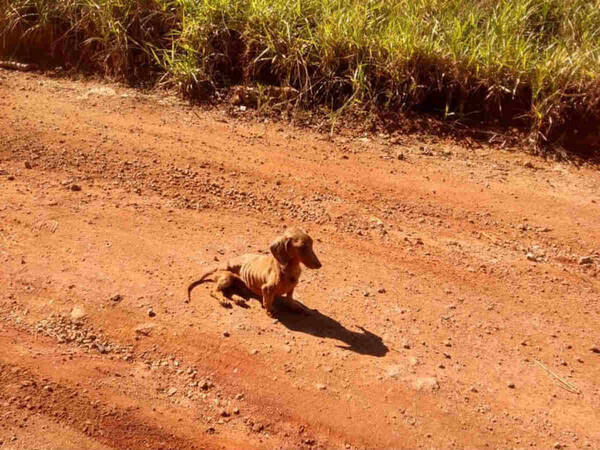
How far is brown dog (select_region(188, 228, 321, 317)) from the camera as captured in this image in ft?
13.9

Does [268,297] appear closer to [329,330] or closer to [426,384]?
[329,330]

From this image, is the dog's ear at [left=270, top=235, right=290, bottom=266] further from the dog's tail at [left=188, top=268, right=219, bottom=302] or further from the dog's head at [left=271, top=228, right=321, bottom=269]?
the dog's tail at [left=188, top=268, right=219, bottom=302]

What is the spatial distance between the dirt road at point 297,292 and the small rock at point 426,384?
1 cm

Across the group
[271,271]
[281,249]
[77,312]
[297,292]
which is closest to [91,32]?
[77,312]

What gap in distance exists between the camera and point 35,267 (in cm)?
489

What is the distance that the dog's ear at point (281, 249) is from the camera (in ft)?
13.9

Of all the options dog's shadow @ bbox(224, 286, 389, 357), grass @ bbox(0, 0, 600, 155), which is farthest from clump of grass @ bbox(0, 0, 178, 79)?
dog's shadow @ bbox(224, 286, 389, 357)

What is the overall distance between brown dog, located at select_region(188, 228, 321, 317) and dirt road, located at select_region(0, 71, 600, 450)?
0.14 m

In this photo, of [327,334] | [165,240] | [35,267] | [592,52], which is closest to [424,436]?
[327,334]

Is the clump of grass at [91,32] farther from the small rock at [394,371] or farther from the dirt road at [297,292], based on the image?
the small rock at [394,371]

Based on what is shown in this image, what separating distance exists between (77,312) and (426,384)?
228cm

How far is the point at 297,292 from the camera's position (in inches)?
195

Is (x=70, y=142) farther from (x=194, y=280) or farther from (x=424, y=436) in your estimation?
(x=424, y=436)

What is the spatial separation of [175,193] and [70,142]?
1266 mm
